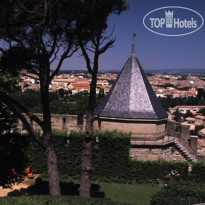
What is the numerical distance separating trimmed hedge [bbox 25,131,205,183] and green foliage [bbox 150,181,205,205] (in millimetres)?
4789

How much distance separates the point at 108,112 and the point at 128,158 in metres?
2.80

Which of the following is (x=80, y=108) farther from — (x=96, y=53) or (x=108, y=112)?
(x=96, y=53)

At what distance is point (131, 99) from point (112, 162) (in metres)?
3.64

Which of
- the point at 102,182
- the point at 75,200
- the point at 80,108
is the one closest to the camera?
the point at 75,200

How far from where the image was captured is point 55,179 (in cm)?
1059

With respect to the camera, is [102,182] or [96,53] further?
[102,182]

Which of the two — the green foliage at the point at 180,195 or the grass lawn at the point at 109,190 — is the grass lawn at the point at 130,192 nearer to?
the grass lawn at the point at 109,190

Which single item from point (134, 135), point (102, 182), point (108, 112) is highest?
point (108, 112)

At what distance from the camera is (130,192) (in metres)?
15.0

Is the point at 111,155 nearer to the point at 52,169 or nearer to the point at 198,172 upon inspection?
the point at 198,172

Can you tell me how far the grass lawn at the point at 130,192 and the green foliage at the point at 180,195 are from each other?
8.94 ft

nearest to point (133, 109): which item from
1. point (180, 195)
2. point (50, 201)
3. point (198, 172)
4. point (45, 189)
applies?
point (198, 172)

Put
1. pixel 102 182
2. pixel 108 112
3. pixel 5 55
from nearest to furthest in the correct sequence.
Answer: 1. pixel 5 55
2. pixel 102 182
3. pixel 108 112

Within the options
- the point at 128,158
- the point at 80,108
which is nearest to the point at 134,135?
the point at 128,158
